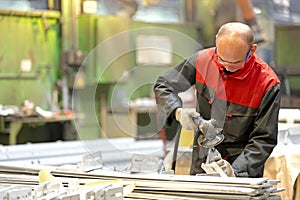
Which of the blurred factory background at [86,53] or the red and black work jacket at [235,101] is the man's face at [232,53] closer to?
the red and black work jacket at [235,101]

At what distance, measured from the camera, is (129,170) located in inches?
91.1

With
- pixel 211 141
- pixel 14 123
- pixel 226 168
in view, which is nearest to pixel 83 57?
pixel 14 123

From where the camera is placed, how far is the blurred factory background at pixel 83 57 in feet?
20.5

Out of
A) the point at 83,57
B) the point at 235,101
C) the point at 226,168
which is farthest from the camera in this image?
the point at 83,57

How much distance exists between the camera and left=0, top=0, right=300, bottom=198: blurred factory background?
6234 millimetres

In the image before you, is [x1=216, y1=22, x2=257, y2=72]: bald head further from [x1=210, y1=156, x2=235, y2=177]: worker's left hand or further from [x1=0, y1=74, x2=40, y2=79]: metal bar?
[x1=0, y1=74, x2=40, y2=79]: metal bar

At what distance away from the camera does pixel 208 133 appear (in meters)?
2.25

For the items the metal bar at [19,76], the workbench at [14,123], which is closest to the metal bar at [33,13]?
the metal bar at [19,76]

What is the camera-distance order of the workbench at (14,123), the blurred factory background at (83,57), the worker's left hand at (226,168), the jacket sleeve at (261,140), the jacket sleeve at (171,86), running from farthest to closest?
the blurred factory background at (83,57), the workbench at (14,123), the jacket sleeve at (171,86), the jacket sleeve at (261,140), the worker's left hand at (226,168)

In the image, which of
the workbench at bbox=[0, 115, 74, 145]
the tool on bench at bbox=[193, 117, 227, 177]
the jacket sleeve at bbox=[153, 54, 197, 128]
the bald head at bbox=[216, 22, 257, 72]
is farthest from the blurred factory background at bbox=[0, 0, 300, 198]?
the bald head at bbox=[216, 22, 257, 72]

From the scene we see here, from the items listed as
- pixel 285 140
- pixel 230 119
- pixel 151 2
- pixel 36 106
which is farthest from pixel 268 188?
pixel 151 2

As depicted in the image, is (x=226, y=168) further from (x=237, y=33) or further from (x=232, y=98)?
(x=237, y=33)

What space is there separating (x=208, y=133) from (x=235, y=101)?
0.25m

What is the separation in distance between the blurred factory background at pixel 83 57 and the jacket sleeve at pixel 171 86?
10.7ft
